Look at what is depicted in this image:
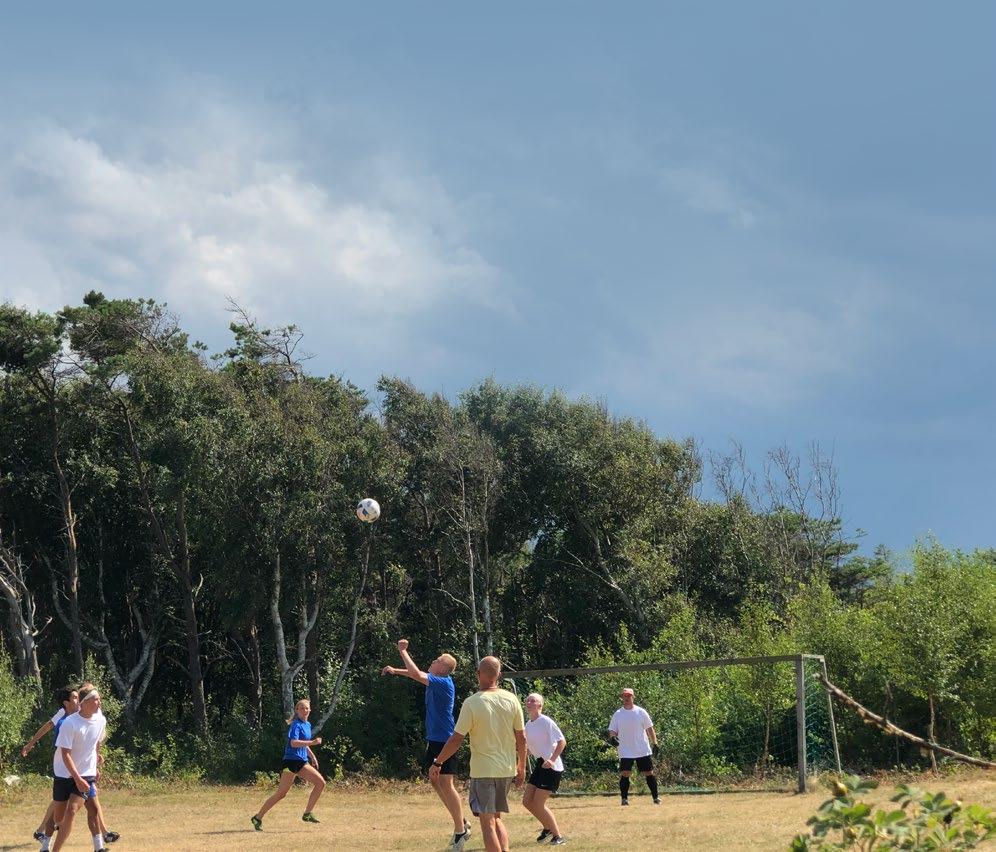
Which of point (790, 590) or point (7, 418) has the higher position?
point (7, 418)

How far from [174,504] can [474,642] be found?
994 cm

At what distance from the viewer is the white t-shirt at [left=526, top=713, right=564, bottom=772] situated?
12.4 metres

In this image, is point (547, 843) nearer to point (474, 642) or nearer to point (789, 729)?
point (789, 729)

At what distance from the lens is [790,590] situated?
108ft

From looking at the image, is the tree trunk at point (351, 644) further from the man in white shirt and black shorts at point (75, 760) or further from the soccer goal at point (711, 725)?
the man in white shirt and black shorts at point (75, 760)

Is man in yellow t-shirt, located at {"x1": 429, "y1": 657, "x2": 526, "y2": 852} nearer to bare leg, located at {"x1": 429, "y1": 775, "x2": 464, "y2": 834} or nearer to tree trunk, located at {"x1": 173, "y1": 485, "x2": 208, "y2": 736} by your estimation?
bare leg, located at {"x1": 429, "y1": 775, "x2": 464, "y2": 834}

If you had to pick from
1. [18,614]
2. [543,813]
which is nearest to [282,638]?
[18,614]

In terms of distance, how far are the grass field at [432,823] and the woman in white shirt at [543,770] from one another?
1.00 feet

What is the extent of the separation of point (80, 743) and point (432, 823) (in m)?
6.11

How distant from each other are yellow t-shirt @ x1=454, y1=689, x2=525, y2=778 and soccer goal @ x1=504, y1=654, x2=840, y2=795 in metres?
9.63

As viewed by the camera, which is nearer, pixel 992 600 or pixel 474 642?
pixel 992 600

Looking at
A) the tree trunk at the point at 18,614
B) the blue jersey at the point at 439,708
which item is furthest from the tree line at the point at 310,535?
the blue jersey at the point at 439,708

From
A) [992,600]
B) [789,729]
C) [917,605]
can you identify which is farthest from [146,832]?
[992,600]

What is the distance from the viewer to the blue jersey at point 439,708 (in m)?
11.0
